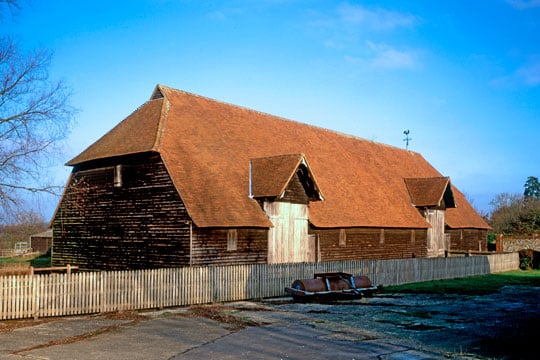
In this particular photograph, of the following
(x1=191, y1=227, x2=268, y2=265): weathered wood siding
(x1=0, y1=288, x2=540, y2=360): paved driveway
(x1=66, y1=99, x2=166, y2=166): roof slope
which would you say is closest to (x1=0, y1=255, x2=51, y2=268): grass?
(x1=66, y1=99, x2=166, y2=166): roof slope

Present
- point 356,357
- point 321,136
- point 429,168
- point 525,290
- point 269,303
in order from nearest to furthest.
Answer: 1. point 356,357
2. point 269,303
3. point 525,290
4. point 321,136
5. point 429,168

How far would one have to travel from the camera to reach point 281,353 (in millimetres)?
12734

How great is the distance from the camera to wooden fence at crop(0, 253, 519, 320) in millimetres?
17250

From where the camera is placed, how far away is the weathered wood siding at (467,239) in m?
45.5

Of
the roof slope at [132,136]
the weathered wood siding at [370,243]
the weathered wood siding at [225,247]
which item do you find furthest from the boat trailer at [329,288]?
the roof slope at [132,136]

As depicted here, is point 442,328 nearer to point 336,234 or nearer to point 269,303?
point 269,303

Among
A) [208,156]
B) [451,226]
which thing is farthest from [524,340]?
[451,226]

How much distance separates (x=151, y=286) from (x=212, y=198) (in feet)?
23.6

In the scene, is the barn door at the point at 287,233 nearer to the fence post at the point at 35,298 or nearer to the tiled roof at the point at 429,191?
the fence post at the point at 35,298

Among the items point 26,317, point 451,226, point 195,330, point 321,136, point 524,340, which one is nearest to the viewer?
point 524,340

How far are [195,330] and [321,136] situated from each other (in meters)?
26.7

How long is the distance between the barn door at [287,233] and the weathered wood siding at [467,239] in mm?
18760

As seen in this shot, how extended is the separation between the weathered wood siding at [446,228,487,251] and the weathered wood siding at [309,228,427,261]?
5953 millimetres

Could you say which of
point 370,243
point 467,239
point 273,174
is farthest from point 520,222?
point 273,174
